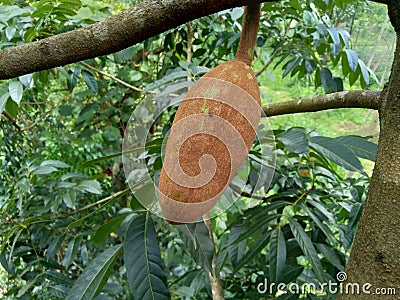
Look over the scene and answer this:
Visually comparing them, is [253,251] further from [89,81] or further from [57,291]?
[89,81]

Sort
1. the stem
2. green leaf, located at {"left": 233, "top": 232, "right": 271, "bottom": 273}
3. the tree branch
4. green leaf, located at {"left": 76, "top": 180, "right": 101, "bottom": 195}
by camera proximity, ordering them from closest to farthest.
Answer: the tree branch, the stem, green leaf, located at {"left": 233, "top": 232, "right": 271, "bottom": 273}, green leaf, located at {"left": 76, "top": 180, "right": 101, "bottom": 195}

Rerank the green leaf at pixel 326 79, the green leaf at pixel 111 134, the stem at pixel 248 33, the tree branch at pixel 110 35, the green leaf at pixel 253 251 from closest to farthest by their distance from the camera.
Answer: the tree branch at pixel 110 35 → the stem at pixel 248 33 → the green leaf at pixel 253 251 → the green leaf at pixel 326 79 → the green leaf at pixel 111 134

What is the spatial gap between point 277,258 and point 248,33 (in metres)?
0.30

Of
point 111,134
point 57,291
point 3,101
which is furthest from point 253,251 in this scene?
point 111,134

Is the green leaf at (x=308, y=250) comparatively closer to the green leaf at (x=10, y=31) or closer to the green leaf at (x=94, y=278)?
the green leaf at (x=94, y=278)

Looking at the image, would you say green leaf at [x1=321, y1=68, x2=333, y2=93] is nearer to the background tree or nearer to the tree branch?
the background tree

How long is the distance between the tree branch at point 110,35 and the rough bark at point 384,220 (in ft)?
0.36

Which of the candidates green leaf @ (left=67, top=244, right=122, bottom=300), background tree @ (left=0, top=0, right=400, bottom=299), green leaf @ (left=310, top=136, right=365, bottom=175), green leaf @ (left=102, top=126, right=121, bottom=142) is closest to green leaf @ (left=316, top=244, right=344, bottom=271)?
background tree @ (left=0, top=0, right=400, bottom=299)

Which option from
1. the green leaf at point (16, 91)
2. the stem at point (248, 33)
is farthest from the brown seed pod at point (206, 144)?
the green leaf at point (16, 91)

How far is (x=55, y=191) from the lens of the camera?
0.77 m

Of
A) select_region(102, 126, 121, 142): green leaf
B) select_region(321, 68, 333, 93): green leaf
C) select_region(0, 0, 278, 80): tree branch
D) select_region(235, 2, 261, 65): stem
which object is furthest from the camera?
select_region(102, 126, 121, 142): green leaf

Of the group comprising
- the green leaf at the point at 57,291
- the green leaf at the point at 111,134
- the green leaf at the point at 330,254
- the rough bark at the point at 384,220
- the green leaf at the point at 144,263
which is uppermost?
the rough bark at the point at 384,220

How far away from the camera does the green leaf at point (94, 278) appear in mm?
469

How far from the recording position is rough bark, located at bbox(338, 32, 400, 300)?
26 cm
